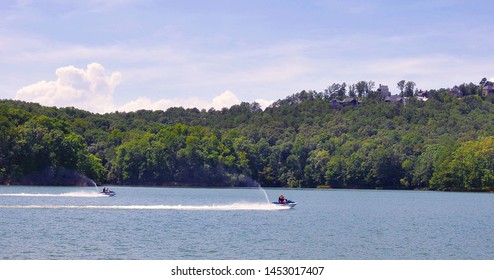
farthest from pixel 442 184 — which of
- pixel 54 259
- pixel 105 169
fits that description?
pixel 54 259

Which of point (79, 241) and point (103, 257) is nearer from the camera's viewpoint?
point (103, 257)

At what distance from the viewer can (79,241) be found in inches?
2087

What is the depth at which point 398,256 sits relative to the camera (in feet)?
162

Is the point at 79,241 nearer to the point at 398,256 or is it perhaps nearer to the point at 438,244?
the point at 398,256

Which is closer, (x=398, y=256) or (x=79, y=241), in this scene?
(x=398, y=256)

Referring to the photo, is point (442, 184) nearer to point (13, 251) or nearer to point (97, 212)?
point (97, 212)
